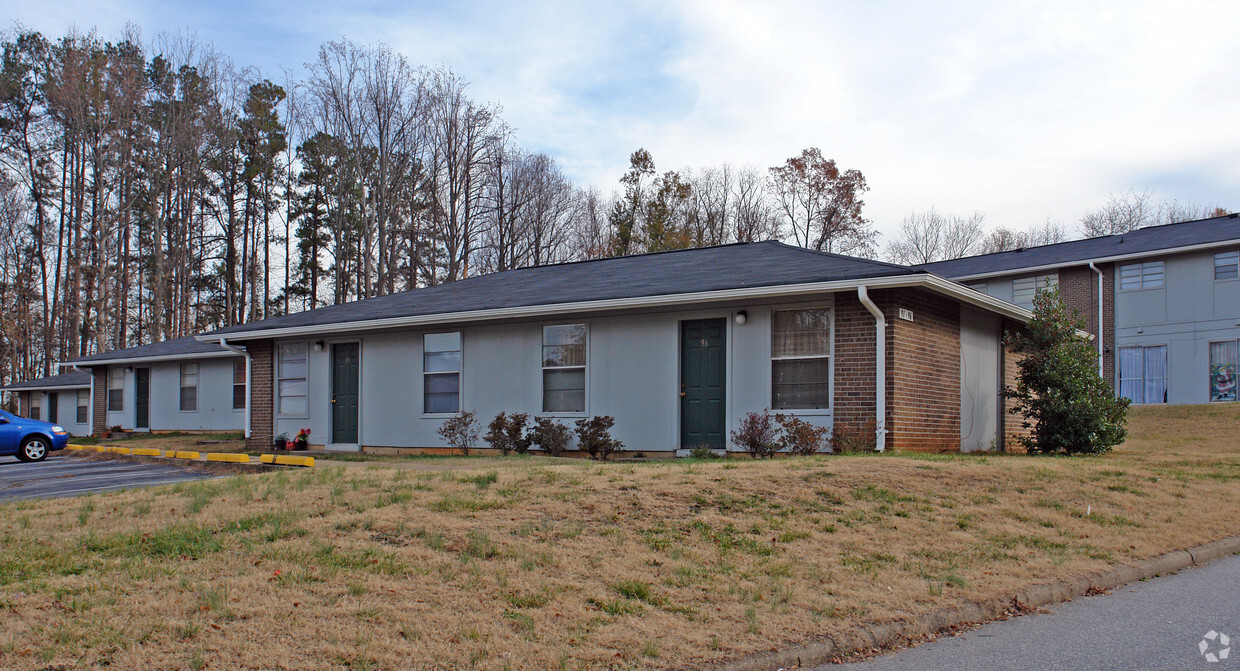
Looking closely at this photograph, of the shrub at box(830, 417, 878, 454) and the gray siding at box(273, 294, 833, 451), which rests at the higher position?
the gray siding at box(273, 294, 833, 451)

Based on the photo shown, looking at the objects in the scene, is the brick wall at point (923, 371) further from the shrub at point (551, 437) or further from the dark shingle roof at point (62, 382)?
the dark shingle roof at point (62, 382)

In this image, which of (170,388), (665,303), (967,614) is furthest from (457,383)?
(170,388)

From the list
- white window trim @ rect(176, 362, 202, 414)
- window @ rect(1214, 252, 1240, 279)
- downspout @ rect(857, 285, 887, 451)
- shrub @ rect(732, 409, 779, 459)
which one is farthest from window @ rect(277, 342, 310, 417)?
window @ rect(1214, 252, 1240, 279)

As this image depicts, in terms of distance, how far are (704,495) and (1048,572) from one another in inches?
106

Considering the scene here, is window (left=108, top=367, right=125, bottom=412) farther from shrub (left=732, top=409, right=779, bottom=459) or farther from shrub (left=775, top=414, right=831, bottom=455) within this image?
shrub (left=775, top=414, right=831, bottom=455)

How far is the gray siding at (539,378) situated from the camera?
13.6 meters

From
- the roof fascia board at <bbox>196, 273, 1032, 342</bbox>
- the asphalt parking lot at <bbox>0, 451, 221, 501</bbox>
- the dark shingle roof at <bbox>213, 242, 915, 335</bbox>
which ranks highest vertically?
the dark shingle roof at <bbox>213, 242, 915, 335</bbox>

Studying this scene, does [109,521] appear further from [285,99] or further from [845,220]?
[845,220]

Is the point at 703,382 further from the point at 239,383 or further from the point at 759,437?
the point at 239,383

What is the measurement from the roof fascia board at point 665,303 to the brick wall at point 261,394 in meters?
0.58

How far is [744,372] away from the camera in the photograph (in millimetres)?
13547

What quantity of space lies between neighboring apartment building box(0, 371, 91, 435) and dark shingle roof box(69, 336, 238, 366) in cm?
466

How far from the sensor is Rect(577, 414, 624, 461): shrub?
564 inches

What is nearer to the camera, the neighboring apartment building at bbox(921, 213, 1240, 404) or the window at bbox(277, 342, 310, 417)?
the window at bbox(277, 342, 310, 417)
